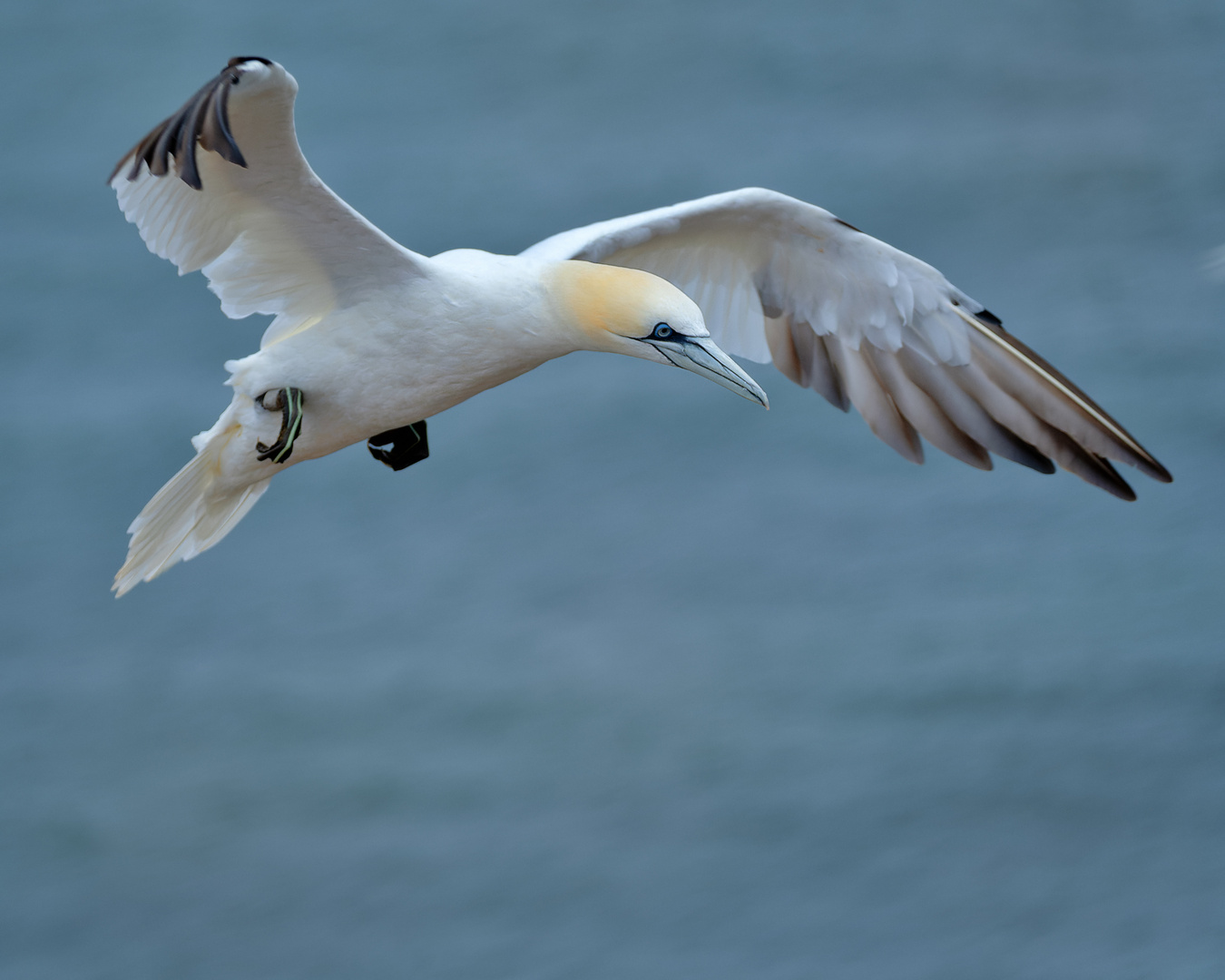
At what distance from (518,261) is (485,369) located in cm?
24

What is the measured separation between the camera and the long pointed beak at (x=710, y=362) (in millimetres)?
2855

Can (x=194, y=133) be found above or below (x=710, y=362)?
above

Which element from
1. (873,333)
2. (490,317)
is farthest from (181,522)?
(873,333)

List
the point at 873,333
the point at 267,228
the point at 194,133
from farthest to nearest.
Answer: the point at 873,333, the point at 267,228, the point at 194,133

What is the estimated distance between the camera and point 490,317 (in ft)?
9.94

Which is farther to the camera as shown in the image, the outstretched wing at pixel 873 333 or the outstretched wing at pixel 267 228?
the outstretched wing at pixel 873 333

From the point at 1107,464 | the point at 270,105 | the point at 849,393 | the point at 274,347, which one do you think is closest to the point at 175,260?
the point at 274,347

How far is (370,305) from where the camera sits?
3143 mm

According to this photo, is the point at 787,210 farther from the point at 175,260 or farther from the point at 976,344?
the point at 175,260

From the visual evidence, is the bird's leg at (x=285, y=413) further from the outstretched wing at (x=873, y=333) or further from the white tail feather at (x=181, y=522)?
the outstretched wing at (x=873, y=333)

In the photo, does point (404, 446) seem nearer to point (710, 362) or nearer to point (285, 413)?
point (285, 413)

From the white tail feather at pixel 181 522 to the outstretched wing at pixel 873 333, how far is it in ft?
3.53

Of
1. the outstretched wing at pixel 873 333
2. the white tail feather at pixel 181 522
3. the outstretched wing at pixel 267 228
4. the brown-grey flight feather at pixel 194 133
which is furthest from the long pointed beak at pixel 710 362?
the white tail feather at pixel 181 522

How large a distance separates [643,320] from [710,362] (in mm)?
154
